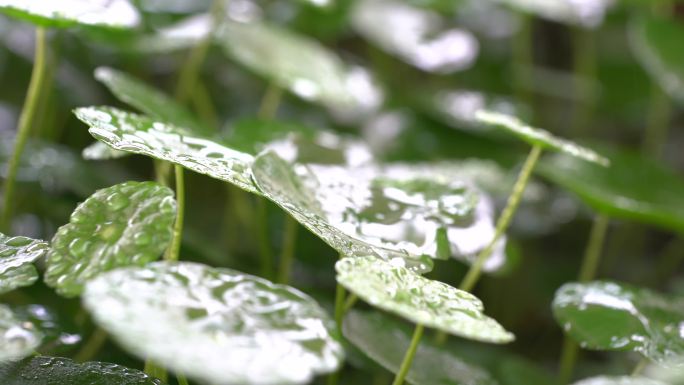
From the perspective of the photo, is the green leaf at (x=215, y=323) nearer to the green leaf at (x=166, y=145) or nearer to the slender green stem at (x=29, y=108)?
the green leaf at (x=166, y=145)

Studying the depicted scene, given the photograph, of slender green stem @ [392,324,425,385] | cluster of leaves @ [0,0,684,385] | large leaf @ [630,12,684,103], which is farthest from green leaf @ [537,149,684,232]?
slender green stem @ [392,324,425,385]

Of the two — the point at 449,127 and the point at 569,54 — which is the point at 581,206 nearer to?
the point at 449,127

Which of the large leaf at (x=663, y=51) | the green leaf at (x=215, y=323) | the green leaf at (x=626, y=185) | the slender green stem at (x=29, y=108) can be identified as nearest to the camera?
the green leaf at (x=215, y=323)

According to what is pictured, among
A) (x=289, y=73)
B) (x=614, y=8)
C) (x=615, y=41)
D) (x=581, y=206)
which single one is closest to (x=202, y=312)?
(x=289, y=73)

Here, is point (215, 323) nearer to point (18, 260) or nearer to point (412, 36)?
point (18, 260)

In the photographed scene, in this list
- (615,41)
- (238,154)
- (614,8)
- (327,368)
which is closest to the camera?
(327,368)

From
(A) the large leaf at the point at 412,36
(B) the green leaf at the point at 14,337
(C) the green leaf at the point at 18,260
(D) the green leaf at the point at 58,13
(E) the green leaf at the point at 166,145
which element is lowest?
(B) the green leaf at the point at 14,337

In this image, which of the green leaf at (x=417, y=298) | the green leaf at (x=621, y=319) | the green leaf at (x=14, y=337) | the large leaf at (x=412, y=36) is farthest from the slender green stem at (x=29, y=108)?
the large leaf at (x=412, y=36)
